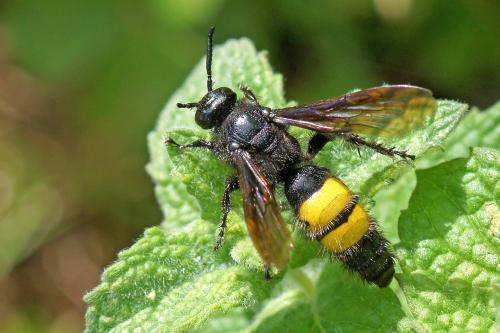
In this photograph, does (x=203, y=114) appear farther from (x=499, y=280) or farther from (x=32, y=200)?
(x=32, y=200)

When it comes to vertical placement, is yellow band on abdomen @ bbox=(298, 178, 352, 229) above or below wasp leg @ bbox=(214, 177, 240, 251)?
below

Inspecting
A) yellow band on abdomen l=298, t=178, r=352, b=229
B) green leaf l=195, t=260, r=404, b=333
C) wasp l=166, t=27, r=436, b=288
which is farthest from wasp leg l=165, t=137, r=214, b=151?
green leaf l=195, t=260, r=404, b=333

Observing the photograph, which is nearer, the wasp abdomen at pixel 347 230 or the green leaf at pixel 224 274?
the wasp abdomen at pixel 347 230

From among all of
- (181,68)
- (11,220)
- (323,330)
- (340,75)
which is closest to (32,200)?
(11,220)

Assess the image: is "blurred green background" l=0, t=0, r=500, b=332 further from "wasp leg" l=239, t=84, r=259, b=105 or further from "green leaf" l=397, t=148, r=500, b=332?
"green leaf" l=397, t=148, r=500, b=332

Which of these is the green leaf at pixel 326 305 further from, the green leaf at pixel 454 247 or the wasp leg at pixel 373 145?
the wasp leg at pixel 373 145

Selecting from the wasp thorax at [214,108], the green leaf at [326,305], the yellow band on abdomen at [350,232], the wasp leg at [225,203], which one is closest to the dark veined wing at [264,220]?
the wasp leg at [225,203]

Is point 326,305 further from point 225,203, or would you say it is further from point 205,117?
point 205,117
